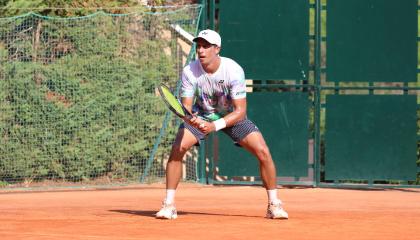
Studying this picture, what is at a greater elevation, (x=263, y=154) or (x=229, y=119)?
(x=229, y=119)

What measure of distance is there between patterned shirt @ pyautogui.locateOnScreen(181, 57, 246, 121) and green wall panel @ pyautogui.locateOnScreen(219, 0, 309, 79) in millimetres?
5324

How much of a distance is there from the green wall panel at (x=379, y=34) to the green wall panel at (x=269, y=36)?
478mm

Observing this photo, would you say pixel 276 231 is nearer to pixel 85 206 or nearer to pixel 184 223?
pixel 184 223

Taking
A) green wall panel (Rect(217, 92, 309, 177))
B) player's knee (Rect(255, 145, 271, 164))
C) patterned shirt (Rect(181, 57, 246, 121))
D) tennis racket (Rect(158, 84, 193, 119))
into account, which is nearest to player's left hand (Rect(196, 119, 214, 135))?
tennis racket (Rect(158, 84, 193, 119))

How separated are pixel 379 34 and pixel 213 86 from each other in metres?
5.94

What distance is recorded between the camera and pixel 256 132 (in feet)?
36.5

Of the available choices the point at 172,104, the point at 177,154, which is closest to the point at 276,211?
the point at 177,154

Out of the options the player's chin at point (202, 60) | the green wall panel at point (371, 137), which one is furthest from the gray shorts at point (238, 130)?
the green wall panel at point (371, 137)

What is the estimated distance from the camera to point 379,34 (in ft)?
53.5

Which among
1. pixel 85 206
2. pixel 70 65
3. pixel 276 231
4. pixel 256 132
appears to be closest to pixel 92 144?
pixel 70 65

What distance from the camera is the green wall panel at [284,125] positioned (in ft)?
54.0

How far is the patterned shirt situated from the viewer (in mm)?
11023

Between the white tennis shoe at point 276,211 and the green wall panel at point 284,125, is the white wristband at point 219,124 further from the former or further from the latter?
the green wall panel at point 284,125

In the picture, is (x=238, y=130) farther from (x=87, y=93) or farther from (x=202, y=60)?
(x=87, y=93)
